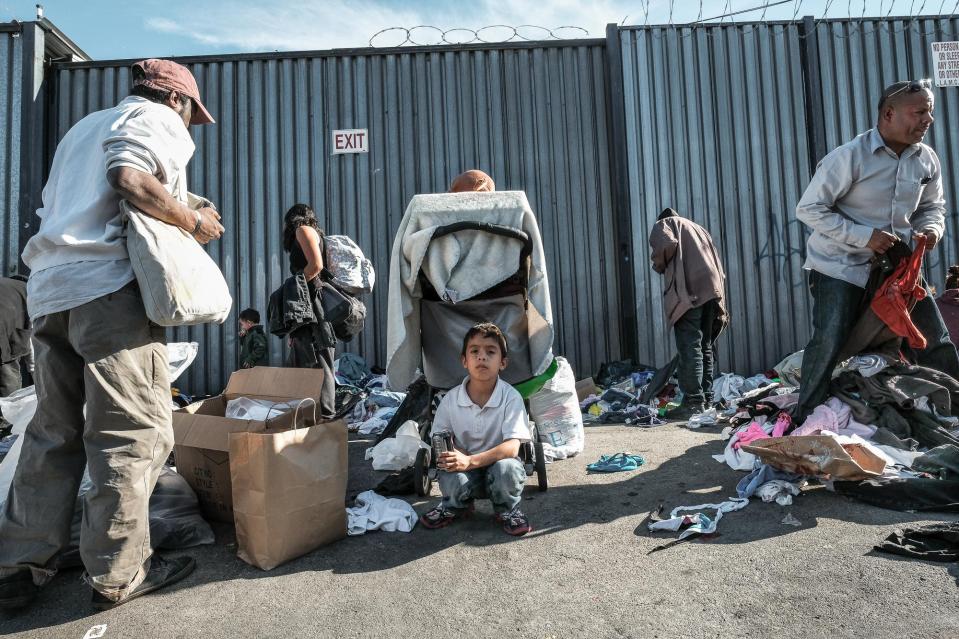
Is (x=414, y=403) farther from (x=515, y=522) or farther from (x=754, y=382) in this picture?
(x=754, y=382)

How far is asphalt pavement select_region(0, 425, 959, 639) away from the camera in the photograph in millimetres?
1969

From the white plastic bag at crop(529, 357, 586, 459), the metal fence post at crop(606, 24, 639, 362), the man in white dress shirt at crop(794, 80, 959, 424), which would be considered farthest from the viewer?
the metal fence post at crop(606, 24, 639, 362)

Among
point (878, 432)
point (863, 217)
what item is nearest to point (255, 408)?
point (878, 432)

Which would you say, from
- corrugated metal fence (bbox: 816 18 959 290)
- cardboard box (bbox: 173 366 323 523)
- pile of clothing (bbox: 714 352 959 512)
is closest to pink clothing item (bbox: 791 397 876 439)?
pile of clothing (bbox: 714 352 959 512)

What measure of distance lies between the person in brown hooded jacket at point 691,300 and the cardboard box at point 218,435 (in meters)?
3.32

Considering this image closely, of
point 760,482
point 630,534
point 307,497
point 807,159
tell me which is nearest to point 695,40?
point 807,159

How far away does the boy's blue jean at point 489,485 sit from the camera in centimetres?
278

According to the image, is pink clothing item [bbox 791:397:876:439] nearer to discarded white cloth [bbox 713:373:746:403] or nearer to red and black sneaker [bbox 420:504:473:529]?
red and black sneaker [bbox 420:504:473:529]

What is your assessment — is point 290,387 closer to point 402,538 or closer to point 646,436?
point 402,538

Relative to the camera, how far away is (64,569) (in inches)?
98.7

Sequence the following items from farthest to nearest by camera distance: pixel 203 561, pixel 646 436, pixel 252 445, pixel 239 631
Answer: pixel 646 436 → pixel 203 561 → pixel 252 445 → pixel 239 631

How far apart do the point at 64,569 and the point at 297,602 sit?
1.05m

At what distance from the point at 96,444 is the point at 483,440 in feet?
5.25

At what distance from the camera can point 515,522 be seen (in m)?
2.78
